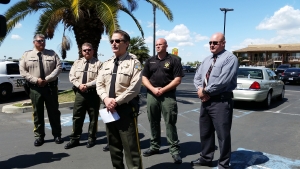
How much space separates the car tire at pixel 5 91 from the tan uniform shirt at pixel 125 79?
8.79m

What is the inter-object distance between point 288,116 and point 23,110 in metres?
8.04

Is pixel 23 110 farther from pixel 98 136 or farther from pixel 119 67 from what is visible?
pixel 119 67

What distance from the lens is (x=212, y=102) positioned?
3.75m

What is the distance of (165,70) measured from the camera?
14.0ft

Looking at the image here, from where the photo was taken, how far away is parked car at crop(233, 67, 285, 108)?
8.91 m

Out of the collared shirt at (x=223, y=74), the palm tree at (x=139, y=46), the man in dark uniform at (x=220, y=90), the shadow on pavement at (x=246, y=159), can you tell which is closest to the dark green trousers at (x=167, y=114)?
the man in dark uniform at (x=220, y=90)

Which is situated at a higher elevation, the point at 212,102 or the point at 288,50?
the point at 288,50

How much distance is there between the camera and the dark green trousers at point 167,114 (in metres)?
4.20

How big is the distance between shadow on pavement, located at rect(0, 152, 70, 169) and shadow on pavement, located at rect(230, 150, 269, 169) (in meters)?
2.75

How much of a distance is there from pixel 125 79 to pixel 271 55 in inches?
2596

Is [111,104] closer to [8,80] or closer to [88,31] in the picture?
[88,31]

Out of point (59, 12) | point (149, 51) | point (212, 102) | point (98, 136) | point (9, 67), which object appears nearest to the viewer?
point (212, 102)

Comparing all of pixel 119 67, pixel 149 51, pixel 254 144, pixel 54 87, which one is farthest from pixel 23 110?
pixel 149 51

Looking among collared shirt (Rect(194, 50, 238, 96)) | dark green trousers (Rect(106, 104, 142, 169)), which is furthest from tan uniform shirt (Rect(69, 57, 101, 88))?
collared shirt (Rect(194, 50, 238, 96))
